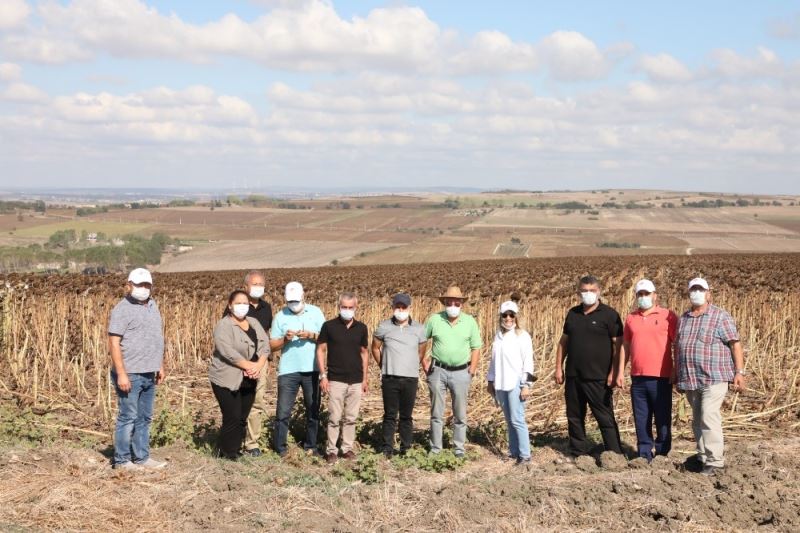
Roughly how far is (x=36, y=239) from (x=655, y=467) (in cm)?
8059

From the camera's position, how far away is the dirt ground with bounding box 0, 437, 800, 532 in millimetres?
6008

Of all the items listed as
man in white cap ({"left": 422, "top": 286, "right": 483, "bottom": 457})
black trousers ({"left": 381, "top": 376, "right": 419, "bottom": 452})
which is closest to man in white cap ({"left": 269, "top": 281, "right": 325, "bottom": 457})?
black trousers ({"left": 381, "top": 376, "right": 419, "bottom": 452})

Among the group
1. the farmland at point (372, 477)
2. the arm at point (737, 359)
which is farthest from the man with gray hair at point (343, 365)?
the arm at point (737, 359)

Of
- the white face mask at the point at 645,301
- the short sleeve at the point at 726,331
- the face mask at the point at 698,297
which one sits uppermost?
the face mask at the point at 698,297

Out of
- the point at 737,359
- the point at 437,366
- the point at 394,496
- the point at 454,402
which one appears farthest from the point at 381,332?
the point at 737,359

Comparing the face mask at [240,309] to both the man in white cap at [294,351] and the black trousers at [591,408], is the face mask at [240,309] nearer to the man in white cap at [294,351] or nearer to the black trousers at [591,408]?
the man in white cap at [294,351]

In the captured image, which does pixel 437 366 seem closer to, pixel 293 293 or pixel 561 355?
pixel 561 355

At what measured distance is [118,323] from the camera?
698 centimetres

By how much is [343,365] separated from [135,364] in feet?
6.78

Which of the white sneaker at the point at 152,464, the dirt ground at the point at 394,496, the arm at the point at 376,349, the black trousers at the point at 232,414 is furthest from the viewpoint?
the arm at the point at 376,349

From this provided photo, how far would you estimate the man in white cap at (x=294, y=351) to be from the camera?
26.1 ft

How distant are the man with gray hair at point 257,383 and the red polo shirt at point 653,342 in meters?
3.76

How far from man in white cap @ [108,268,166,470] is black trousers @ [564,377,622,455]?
4125mm

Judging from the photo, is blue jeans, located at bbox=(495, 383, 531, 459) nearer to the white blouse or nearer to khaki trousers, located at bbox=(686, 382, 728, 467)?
the white blouse
